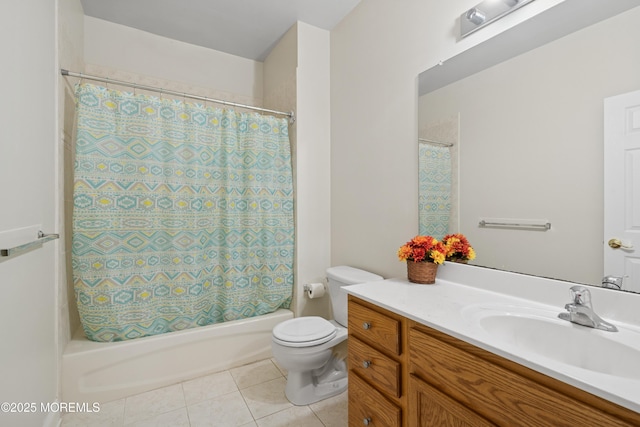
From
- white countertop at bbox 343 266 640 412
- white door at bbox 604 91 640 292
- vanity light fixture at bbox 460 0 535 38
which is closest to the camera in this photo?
white countertop at bbox 343 266 640 412

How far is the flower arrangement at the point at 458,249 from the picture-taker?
1.31m

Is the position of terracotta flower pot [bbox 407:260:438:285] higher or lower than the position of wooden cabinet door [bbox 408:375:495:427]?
higher

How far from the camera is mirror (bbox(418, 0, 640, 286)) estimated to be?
0.93 metres

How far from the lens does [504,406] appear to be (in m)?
0.71

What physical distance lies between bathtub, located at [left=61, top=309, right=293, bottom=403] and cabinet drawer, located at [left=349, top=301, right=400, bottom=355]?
3.60ft

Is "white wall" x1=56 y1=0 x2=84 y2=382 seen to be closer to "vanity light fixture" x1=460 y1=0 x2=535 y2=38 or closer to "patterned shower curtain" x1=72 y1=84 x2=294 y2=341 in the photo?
"patterned shower curtain" x1=72 y1=84 x2=294 y2=341

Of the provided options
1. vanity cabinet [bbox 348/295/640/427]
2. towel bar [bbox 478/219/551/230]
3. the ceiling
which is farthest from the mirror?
the ceiling

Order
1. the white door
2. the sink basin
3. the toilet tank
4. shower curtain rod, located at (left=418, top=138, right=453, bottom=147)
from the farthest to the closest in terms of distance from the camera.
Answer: the toilet tank
shower curtain rod, located at (left=418, top=138, right=453, bottom=147)
the white door
the sink basin

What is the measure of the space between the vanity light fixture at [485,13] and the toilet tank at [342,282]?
136 centimetres

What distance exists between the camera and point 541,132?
1064 millimetres

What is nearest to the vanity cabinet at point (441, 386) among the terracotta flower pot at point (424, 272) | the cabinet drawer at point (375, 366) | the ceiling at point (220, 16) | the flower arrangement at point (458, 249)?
the cabinet drawer at point (375, 366)

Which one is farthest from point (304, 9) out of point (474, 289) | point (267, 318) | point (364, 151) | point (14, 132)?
point (267, 318)

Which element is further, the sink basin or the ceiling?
the ceiling

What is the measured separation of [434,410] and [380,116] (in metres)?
1.53
